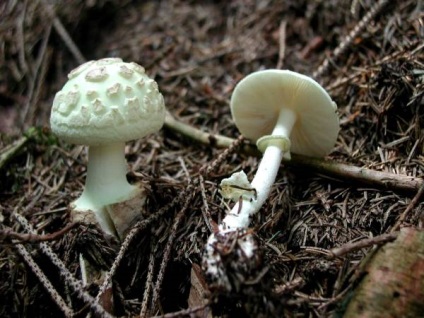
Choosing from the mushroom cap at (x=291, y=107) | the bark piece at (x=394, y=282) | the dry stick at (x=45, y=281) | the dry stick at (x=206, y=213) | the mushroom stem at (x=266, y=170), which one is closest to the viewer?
the bark piece at (x=394, y=282)

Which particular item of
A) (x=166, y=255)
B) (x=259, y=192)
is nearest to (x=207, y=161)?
(x=259, y=192)

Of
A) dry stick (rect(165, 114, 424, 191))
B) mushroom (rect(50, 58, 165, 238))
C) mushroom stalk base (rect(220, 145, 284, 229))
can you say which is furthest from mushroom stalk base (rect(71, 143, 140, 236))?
dry stick (rect(165, 114, 424, 191))

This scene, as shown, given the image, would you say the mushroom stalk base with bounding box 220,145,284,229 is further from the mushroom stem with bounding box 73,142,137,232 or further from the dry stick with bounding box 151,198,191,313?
the mushroom stem with bounding box 73,142,137,232

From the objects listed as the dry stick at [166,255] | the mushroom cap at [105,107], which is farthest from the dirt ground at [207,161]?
the mushroom cap at [105,107]

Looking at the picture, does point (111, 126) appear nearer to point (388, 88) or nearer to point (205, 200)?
point (205, 200)

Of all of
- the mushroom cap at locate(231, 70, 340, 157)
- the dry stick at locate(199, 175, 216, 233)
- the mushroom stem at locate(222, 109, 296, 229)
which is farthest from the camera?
the mushroom cap at locate(231, 70, 340, 157)

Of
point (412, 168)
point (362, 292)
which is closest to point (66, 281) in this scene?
point (362, 292)

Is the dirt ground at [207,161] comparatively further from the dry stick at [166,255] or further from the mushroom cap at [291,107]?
the mushroom cap at [291,107]

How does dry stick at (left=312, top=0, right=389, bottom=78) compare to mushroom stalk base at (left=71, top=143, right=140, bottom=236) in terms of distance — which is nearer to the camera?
Result: mushroom stalk base at (left=71, top=143, right=140, bottom=236)

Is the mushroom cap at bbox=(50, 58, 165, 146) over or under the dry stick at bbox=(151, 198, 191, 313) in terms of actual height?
over
